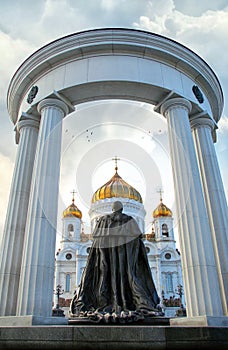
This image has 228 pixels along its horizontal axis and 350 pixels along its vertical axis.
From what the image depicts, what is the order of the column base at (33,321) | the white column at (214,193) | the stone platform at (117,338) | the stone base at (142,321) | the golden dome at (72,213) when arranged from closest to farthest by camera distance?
the stone platform at (117,338)
the stone base at (142,321)
the column base at (33,321)
the white column at (214,193)
the golden dome at (72,213)

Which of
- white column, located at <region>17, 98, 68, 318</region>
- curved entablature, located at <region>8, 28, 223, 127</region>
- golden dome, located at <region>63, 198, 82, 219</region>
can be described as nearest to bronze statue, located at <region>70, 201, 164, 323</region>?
white column, located at <region>17, 98, 68, 318</region>

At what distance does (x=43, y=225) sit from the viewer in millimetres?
9141

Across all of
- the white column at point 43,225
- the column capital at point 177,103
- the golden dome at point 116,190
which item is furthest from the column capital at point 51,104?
the golden dome at point 116,190

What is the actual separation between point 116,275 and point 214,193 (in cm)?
601

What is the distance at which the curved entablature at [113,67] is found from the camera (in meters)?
11.4

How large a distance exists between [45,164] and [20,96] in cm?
509

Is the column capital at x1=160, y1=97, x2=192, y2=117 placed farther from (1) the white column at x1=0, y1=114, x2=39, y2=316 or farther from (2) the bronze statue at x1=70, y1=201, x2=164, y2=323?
(1) the white column at x1=0, y1=114, x2=39, y2=316

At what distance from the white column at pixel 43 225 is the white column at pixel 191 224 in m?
4.32

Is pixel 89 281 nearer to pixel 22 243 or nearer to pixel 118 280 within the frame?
pixel 118 280

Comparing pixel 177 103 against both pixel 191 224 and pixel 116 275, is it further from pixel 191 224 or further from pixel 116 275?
pixel 116 275

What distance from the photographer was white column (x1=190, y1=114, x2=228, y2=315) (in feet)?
33.4

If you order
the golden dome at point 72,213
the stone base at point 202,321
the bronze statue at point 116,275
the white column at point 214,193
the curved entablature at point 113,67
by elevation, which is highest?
the golden dome at point 72,213

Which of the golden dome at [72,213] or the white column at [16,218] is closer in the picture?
the white column at [16,218]

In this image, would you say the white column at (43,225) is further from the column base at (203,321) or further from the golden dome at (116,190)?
the golden dome at (116,190)
